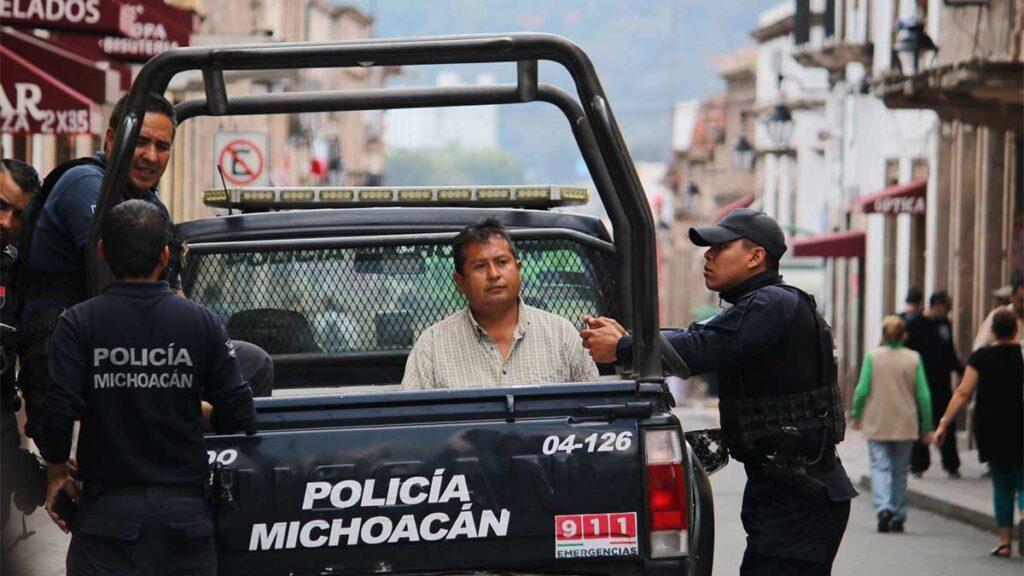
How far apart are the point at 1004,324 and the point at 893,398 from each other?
1.39 meters

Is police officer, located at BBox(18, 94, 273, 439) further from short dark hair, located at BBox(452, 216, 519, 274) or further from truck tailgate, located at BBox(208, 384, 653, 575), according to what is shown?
truck tailgate, located at BBox(208, 384, 653, 575)

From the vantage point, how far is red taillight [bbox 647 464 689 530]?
6098 millimetres

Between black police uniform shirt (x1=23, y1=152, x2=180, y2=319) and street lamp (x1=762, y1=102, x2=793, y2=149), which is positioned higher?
street lamp (x1=762, y1=102, x2=793, y2=149)

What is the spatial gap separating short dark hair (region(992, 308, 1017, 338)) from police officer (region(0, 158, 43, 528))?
9389mm

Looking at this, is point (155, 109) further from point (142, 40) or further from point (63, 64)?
point (142, 40)

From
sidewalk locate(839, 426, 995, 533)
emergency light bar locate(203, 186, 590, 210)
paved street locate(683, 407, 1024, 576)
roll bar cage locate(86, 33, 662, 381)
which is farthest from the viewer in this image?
sidewalk locate(839, 426, 995, 533)

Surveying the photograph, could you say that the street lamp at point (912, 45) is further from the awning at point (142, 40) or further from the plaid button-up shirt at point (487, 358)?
the plaid button-up shirt at point (487, 358)

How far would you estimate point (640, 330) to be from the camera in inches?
252

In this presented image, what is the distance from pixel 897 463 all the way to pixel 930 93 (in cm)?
1062

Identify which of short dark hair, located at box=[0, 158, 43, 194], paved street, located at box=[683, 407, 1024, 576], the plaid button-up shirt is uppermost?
short dark hair, located at box=[0, 158, 43, 194]

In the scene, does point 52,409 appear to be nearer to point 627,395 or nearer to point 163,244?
point 163,244

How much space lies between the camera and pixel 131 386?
232 inches

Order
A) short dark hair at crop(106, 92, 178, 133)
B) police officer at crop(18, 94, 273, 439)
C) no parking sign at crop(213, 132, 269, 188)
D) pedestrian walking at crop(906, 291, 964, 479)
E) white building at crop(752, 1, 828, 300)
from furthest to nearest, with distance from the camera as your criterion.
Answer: white building at crop(752, 1, 828, 300) → no parking sign at crop(213, 132, 269, 188) → pedestrian walking at crop(906, 291, 964, 479) → police officer at crop(18, 94, 273, 439) → short dark hair at crop(106, 92, 178, 133)

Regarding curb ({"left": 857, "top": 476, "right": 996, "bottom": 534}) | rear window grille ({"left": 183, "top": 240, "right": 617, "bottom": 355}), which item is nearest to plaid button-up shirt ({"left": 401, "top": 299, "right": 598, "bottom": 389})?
rear window grille ({"left": 183, "top": 240, "right": 617, "bottom": 355})
